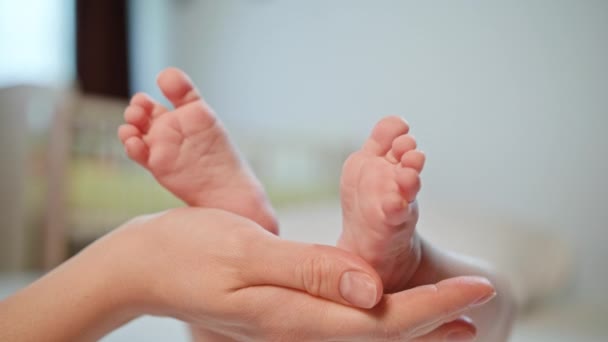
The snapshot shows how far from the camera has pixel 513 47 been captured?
6.01 feet

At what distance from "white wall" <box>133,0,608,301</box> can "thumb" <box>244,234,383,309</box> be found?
47.4 inches

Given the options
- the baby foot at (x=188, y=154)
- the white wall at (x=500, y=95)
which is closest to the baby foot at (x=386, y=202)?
A: the baby foot at (x=188, y=154)

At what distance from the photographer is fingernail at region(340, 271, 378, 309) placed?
0.43 m

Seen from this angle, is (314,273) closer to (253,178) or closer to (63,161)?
(253,178)

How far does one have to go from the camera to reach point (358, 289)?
428mm

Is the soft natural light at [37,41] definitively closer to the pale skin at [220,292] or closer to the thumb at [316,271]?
the pale skin at [220,292]

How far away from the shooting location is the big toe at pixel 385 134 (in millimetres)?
479

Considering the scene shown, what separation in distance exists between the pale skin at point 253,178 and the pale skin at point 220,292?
43mm

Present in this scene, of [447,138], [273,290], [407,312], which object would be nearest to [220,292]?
[273,290]

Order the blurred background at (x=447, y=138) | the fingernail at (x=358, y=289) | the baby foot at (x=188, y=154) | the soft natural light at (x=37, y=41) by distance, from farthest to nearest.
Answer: the soft natural light at (x=37, y=41), the blurred background at (x=447, y=138), the baby foot at (x=188, y=154), the fingernail at (x=358, y=289)

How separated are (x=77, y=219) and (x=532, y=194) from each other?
1.53 meters

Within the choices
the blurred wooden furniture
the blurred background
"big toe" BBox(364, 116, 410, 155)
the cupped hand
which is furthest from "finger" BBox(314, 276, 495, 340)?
the blurred wooden furniture

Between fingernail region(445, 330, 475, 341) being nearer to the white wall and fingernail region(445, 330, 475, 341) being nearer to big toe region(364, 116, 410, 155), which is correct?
big toe region(364, 116, 410, 155)

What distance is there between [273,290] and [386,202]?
0.12m
